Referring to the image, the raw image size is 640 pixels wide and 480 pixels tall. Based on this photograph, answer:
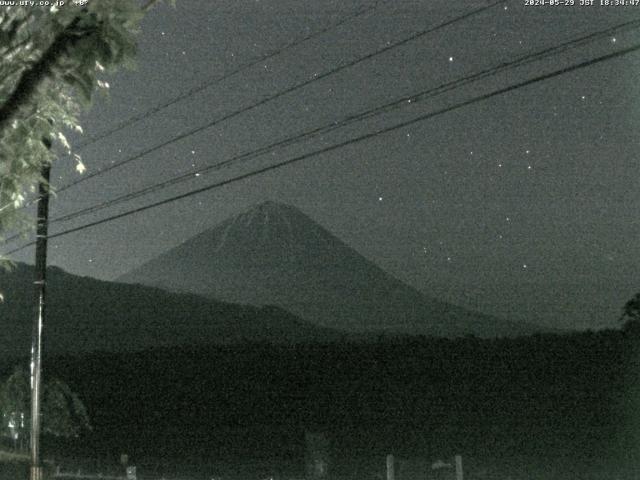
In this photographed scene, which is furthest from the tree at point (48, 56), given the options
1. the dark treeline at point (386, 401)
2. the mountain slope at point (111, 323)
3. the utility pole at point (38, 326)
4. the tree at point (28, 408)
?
the mountain slope at point (111, 323)

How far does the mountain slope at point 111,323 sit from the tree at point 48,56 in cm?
12880

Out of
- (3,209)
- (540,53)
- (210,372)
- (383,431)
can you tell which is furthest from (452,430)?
(3,209)

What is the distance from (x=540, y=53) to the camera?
10.3m

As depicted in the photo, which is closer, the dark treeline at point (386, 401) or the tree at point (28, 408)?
the tree at point (28, 408)

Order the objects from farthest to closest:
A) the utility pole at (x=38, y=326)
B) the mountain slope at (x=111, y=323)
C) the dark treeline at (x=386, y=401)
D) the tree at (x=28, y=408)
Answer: the mountain slope at (x=111, y=323)
the dark treeline at (x=386, y=401)
the tree at (x=28, y=408)
the utility pole at (x=38, y=326)

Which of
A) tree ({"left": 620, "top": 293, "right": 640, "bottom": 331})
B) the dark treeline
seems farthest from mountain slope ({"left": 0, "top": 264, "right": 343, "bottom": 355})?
tree ({"left": 620, "top": 293, "right": 640, "bottom": 331})

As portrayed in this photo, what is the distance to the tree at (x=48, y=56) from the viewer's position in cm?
517

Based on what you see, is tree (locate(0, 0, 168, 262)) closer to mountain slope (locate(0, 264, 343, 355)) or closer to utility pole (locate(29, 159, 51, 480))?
utility pole (locate(29, 159, 51, 480))

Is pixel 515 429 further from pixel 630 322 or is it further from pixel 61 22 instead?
pixel 61 22

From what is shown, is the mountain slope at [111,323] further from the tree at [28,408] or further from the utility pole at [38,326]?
the utility pole at [38,326]

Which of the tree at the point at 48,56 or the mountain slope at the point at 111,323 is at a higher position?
the mountain slope at the point at 111,323

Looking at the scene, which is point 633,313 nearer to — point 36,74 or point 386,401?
point 386,401

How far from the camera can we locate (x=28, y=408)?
80.4 ft

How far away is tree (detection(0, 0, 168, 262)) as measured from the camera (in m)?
5.17
